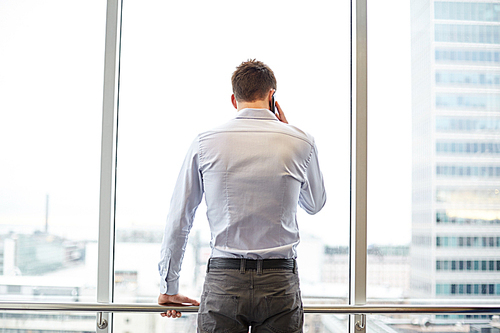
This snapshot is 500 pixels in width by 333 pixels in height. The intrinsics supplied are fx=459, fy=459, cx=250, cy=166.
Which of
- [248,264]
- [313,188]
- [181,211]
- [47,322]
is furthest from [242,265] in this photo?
[47,322]

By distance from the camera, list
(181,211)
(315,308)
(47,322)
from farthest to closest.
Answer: (47,322)
(315,308)
(181,211)

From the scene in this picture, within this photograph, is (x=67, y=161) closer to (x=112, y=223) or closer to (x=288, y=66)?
(x=112, y=223)

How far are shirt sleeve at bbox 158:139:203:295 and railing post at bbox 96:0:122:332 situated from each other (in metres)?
0.59

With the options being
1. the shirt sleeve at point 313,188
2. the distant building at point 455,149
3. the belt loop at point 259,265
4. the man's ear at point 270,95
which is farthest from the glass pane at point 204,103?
the belt loop at point 259,265

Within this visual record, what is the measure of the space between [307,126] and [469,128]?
762mm

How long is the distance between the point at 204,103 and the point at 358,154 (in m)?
0.75

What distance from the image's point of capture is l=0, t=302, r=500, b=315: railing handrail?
5.93ft

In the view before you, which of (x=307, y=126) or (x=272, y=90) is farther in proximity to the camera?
Answer: (x=307, y=126)

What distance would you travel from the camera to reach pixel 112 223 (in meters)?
2.04

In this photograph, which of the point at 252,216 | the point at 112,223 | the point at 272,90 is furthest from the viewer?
the point at 112,223

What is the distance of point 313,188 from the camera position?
1.60m

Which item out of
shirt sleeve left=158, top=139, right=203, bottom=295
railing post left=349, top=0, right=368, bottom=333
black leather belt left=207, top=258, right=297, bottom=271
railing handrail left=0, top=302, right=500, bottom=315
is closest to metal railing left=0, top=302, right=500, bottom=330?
railing handrail left=0, top=302, right=500, bottom=315

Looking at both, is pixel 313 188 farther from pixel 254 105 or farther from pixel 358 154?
pixel 358 154

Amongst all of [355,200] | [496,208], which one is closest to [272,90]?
[355,200]
